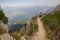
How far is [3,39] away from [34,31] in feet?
81.4

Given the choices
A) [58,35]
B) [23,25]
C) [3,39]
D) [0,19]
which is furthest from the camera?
[23,25]

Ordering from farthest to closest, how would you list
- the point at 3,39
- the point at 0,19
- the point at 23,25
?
the point at 23,25 → the point at 0,19 → the point at 3,39

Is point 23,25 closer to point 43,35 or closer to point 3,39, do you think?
point 43,35

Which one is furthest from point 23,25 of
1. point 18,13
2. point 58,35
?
point 58,35

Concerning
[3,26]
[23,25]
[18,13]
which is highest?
[3,26]

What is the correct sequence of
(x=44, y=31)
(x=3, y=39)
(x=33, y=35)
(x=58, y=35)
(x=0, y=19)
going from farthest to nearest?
1. (x=44, y=31)
2. (x=33, y=35)
3. (x=58, y=35)
4. (x=0, y=19)
5. (x=3, y=39)

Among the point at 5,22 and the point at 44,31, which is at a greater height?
the point at 5,22

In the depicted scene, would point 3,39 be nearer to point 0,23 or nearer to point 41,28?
point 0,23

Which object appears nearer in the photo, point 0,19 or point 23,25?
point 0,19

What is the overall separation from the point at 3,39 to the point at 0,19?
2141 millimetres

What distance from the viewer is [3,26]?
18922 millimetres

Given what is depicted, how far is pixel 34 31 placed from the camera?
42.7 metres

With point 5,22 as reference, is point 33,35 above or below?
below

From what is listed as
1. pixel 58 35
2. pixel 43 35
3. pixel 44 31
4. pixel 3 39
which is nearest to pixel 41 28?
pixel 44 31
